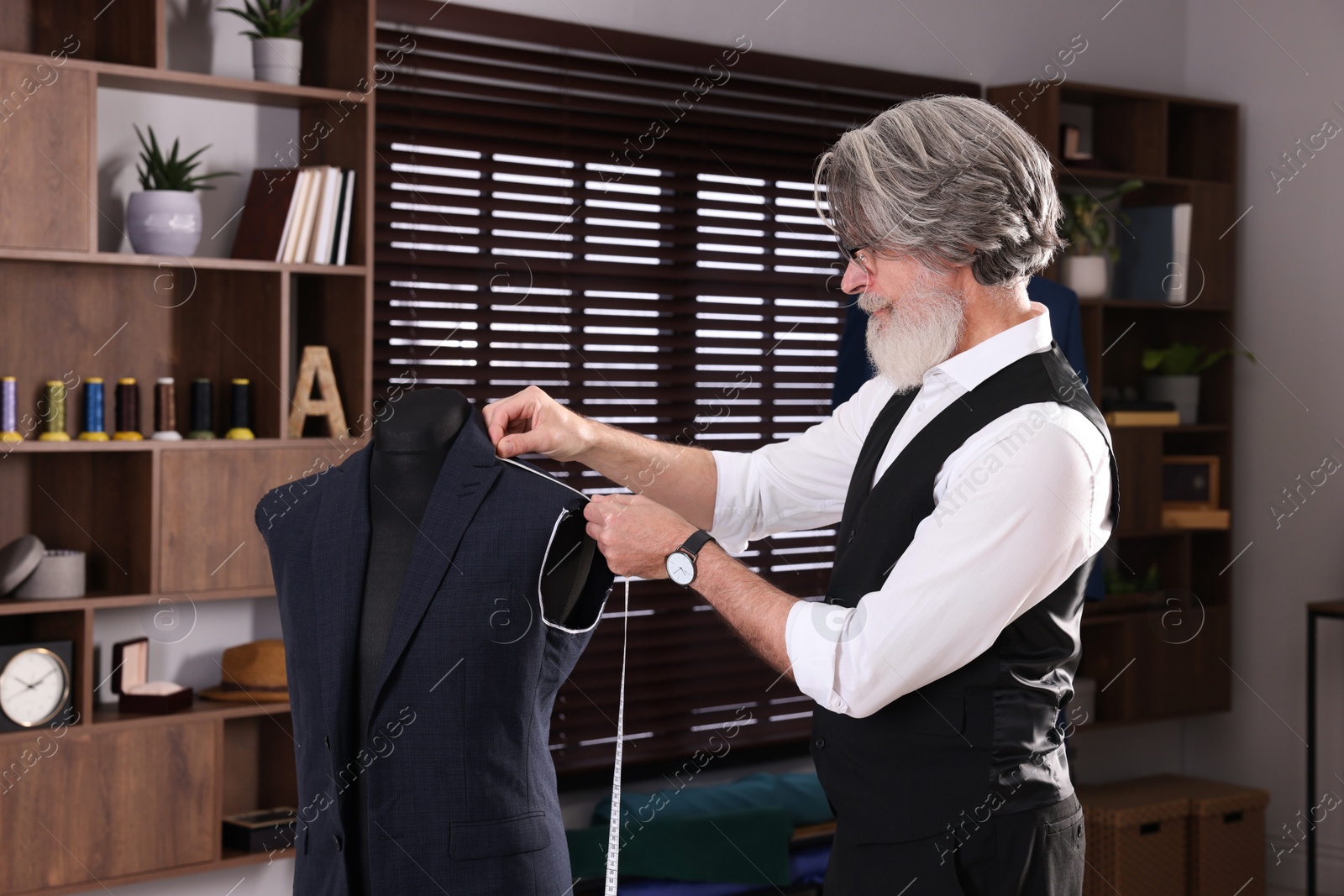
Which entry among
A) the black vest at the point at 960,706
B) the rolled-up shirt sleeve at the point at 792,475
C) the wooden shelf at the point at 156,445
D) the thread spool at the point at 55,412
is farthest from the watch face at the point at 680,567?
the thread spool at the point at 55,412

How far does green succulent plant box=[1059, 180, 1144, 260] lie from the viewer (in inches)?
170

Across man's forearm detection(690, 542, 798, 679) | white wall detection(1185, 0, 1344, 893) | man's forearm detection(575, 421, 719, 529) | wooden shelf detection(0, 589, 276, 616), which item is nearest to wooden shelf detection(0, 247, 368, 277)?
wooden shelf detection(0, 589, 276, 616)

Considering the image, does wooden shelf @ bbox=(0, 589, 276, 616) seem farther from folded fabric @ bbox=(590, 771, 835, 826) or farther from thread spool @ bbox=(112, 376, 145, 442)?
folded fabric @ bbox=(590, 771, 835, 826)

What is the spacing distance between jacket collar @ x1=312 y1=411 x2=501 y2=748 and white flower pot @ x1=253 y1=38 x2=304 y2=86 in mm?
1690

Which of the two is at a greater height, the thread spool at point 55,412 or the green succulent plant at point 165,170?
the green succulent plant at point 165,170

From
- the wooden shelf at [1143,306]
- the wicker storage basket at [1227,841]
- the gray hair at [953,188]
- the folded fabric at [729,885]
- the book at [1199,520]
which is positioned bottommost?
the wicker storage basket at [1227,841]

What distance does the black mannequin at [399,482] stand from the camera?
167cm

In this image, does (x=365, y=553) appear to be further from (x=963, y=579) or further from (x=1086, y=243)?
(x=1086, y=243)

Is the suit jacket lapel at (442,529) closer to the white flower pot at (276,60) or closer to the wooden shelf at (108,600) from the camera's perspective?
the wooden shelf at (108,600)

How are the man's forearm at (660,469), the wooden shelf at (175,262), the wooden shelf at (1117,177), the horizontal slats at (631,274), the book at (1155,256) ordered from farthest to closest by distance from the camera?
the book at (1155,256), the wooden shelf at (1117,177), the horizontal slats at (631,274), the wooden shelf at (175,262), the man's forearm at (660,469)

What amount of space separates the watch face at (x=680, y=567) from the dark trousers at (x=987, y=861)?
41 centimetres

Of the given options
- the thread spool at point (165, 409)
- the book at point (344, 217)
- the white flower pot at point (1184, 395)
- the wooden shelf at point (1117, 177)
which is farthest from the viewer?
the white flower pot at point (1184, 395)

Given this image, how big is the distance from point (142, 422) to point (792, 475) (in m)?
1.76

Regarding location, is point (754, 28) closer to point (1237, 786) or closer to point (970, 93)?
point (970, 93)
